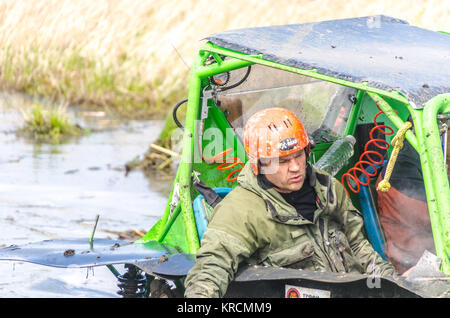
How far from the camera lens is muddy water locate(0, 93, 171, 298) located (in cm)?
715

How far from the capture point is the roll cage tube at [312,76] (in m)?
4.14

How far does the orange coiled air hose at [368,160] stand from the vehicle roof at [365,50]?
0.60 metres

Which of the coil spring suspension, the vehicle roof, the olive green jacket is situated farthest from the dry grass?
the olive green jacket

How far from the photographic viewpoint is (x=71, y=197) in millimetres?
10789

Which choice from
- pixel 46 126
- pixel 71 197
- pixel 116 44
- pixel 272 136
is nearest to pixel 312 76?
pixel 272 136

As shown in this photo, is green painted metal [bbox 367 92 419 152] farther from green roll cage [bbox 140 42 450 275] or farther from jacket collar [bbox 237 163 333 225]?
jacket collar [bbox 237 163 333 225]

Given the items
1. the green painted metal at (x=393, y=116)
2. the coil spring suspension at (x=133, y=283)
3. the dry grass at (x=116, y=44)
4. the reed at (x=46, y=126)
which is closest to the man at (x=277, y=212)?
the green painted metal at (x=393, y=116)

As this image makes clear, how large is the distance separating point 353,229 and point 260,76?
1382mm

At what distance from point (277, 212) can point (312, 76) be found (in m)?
0.70

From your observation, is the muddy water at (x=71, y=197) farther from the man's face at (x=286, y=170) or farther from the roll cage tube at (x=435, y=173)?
the roll cage tube at (x=435, y=173)

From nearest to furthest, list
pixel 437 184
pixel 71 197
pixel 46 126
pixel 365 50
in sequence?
pixel 437 184 → pixel 365 50 → pixel 71 197 → pixel 46 126

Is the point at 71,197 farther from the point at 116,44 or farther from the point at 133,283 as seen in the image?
the point at 116,44

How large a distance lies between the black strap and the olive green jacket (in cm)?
56

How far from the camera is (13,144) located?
1455 centimetres
